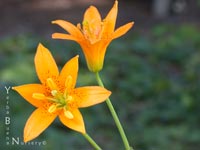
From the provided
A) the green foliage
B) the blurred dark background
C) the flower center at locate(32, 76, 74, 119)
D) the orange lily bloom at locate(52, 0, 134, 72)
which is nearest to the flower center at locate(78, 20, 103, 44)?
the orange lily bloom at locate(52, 0, 134, 72)

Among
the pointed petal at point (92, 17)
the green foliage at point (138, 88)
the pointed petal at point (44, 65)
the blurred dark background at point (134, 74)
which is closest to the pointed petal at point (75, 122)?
the pointed petal at point (44, 65)

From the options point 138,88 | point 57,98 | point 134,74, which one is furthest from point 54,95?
→ point 134,74

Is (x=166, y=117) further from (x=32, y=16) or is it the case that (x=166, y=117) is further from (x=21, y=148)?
(x=32, y=16)

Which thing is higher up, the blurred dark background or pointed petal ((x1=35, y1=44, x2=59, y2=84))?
the blurred dark background

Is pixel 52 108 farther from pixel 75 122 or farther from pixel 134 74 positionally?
pixel 134 74

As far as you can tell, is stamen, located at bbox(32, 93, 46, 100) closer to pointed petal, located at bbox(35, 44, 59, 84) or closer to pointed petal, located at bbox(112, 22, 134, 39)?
pointed petal, located at bbox(35, 44, 59, 84)
